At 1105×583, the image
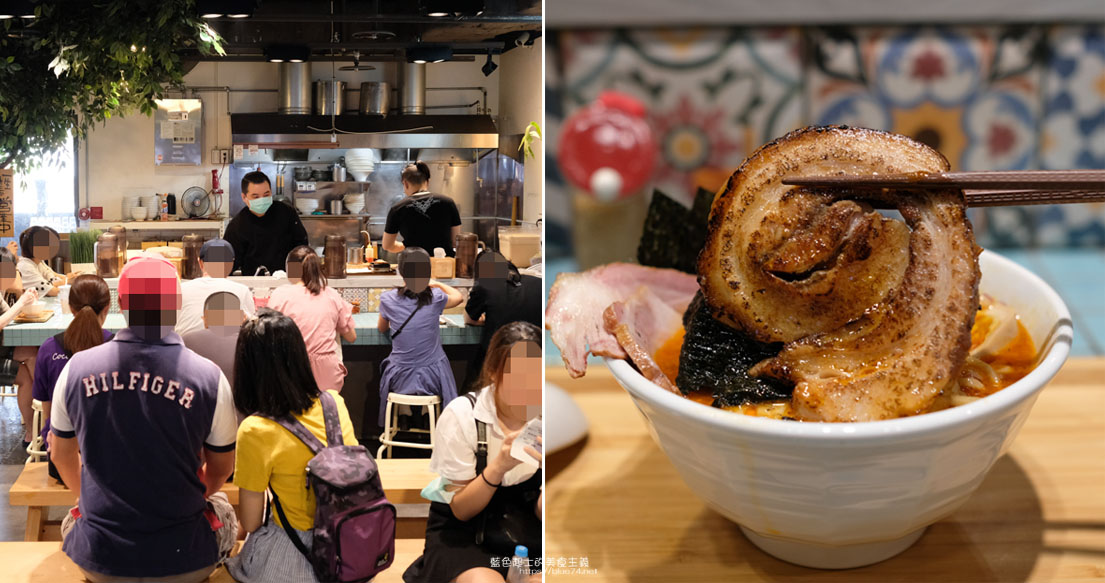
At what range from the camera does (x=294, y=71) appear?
0.91 metres

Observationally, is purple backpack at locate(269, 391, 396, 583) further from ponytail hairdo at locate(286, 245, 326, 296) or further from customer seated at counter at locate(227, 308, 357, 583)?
ponytail hairdo at locate(286, 245, 326, 296)

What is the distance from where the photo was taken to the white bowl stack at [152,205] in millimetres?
889

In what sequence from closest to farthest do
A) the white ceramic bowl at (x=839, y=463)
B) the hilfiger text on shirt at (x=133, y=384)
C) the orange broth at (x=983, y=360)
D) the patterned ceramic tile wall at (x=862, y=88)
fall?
the white ceramic bowl at (x=839, y=463) → the orange broth at (x=983, y=360) → the hilfiger text on shirt at (x=133, y=384) → the patterned ceramic tile wall at (x=862, y=88)

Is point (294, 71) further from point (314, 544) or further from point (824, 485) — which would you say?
point (824, 485)

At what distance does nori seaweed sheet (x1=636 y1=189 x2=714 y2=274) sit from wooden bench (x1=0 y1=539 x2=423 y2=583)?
0.47 metres

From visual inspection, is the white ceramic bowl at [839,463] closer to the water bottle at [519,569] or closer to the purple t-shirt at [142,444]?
the water bottle at [519,569]

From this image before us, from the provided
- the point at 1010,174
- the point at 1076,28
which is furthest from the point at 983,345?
the point at 1076,28

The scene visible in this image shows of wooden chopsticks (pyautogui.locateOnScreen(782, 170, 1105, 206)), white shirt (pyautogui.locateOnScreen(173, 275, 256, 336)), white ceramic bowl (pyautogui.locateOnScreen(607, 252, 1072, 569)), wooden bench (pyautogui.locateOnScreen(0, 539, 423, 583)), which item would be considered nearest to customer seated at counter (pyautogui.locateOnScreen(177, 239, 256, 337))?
white shirt (pyautogui.locateOnScreen(173, 275, 256, 336))

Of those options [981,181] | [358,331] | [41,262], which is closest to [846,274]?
[981,181]

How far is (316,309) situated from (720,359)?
523 millimetres

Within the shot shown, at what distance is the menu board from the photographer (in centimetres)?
90

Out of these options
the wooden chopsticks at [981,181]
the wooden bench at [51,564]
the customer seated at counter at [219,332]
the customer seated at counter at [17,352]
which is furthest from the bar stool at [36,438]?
the wooden chopsticks at [981,181]

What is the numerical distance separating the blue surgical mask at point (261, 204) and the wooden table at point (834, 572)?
46cm

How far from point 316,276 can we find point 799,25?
4.22ft
